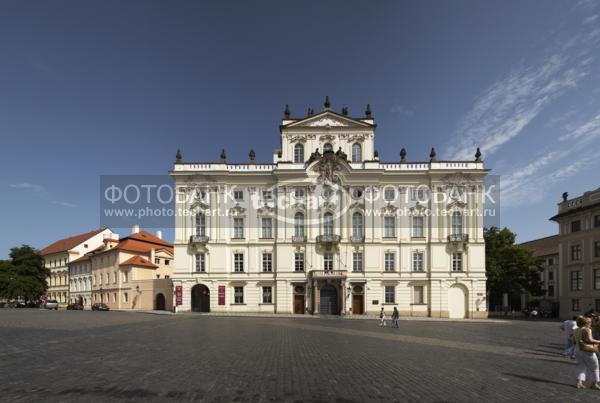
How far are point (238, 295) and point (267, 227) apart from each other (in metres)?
8.68

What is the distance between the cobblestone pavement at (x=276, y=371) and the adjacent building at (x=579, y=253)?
3247 cm

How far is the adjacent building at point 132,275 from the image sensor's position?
180ft

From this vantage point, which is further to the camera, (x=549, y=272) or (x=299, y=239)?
(x=549, y=272)

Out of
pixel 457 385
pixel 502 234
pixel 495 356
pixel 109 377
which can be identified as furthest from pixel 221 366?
pixel 502 234

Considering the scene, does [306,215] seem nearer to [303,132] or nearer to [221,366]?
[303,132]

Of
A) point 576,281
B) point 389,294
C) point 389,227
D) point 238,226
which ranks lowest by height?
point 389,294

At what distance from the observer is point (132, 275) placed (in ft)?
189

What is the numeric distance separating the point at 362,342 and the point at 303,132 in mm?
32102

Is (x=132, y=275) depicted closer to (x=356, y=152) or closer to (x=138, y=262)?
(x=138, y=262)

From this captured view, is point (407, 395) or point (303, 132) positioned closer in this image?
point (407, 395)

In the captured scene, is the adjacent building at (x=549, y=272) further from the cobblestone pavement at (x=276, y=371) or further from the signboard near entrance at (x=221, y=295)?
the cobblestone pavement at (x=276, y=371)

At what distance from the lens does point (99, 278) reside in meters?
65.2

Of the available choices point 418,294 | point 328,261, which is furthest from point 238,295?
point 418,294

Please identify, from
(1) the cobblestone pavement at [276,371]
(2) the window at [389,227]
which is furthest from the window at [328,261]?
(1) the cobblestone pavement at [276,371]
